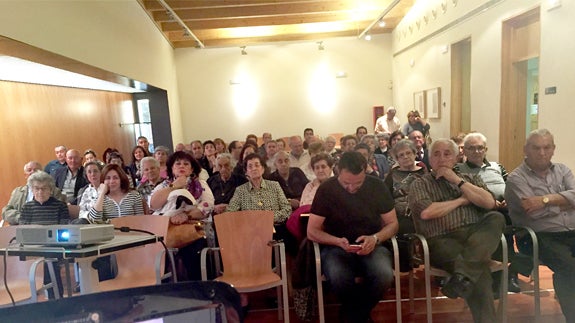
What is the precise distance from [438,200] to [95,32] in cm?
443

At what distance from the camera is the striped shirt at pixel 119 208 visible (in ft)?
9.52

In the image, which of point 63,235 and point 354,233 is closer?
point 63,235

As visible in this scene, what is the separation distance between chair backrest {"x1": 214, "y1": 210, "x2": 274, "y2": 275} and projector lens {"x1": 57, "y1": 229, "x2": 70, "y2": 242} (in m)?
1.08

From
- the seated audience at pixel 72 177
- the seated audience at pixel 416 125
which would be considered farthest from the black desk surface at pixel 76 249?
the seated audience at pixel 416 125

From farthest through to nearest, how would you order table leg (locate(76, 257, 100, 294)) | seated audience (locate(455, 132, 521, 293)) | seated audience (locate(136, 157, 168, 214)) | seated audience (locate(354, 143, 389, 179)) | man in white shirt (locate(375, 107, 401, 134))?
man in white shirt (locate(375, 107, 401, 134)) < seated audience (locate(354, 143, 389, 179)) < seated audience (locate(136, 157, 168, 214)) < seated audience (locate(455, 132, 521, 293)) < table leg (locate(76, 257, 100, 294))

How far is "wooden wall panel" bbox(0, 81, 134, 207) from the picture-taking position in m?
5.18

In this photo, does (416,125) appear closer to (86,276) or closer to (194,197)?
(194,197)

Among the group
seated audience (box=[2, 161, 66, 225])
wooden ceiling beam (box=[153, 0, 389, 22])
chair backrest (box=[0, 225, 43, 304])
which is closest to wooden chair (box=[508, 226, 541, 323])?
chair backrest (box=[0, 225, 43, 304])

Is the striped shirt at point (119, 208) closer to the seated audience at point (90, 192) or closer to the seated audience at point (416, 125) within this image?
the seated audience at point (90, 192)

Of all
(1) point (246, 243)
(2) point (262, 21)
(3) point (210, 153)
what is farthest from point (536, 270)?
(2) point (262, 21)

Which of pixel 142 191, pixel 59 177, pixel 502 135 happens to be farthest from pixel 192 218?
pixel 502 135

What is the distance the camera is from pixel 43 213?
3082 millimetres

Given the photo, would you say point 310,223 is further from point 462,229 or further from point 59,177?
point 59,177

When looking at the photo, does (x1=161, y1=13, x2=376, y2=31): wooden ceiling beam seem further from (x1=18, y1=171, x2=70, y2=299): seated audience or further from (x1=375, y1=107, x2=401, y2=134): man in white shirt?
(x1=18, y1=171, x2=70, y2=299): seated audience
